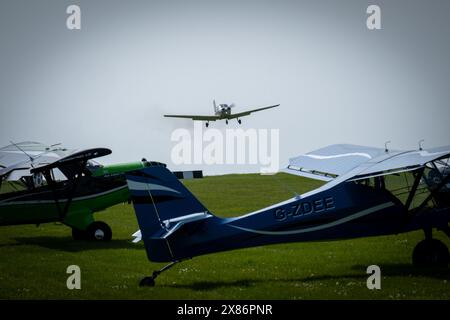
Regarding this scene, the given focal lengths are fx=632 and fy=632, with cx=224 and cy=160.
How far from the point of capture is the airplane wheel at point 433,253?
1279 cm

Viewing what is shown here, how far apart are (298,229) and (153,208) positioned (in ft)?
9.14

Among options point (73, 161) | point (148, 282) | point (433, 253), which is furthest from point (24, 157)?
point (433, 253)

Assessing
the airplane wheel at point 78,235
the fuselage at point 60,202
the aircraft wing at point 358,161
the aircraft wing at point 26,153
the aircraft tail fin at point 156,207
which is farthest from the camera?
the airplane wheel at point 78,235

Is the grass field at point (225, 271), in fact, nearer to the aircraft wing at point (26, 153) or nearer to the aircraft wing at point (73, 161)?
the aircraft wing at point (73, 161)

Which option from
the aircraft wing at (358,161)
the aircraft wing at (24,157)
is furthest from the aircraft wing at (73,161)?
the aircraft wing at (358,161)

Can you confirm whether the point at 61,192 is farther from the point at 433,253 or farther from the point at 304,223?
the point at 433,253

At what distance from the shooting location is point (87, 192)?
19.1m

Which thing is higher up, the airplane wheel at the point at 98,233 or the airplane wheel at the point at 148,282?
the airplane wheel at the point at 148,282

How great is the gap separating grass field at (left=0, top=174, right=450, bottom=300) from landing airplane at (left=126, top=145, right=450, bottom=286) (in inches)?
31.0

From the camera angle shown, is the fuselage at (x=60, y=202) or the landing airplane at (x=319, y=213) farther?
the fuselage at (x=60, y=202)

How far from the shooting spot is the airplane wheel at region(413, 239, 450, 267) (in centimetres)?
1279

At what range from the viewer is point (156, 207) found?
37.1 feet

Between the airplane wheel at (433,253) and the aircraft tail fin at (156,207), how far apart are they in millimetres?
4764
